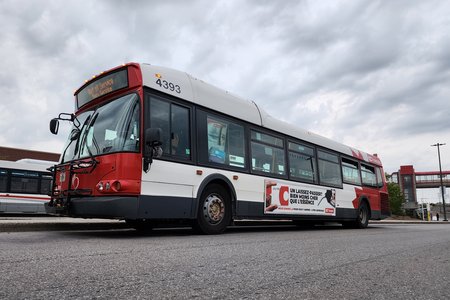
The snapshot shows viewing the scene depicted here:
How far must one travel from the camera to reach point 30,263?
12.1ft

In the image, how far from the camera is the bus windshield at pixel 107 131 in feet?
21.3

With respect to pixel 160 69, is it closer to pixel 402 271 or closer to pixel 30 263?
pixel 30 263

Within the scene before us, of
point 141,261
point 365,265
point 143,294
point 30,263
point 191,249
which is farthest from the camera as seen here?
point 191,249

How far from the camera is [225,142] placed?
8.40 metres

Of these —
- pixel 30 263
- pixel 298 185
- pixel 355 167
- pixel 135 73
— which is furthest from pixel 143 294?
pixel 355 167

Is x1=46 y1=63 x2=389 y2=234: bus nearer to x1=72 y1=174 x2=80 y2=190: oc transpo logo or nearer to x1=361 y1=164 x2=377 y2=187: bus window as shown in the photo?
x1=72 y1=174 x2=80 y2=190: oc transpo logo

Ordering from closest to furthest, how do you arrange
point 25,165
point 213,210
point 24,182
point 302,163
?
1. point 213,210
2. point 302,163
3. point 24,182
4. point 25,165

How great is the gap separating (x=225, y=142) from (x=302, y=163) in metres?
3.46

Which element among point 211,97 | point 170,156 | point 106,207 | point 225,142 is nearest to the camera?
point 106,207

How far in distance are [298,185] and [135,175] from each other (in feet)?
18.2

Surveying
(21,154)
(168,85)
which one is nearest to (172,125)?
(168,85)

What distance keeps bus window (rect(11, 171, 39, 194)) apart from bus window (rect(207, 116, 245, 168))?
595 inches

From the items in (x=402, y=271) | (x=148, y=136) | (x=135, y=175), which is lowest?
(x=402, y=271)

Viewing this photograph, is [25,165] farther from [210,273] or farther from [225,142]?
[210,273]
